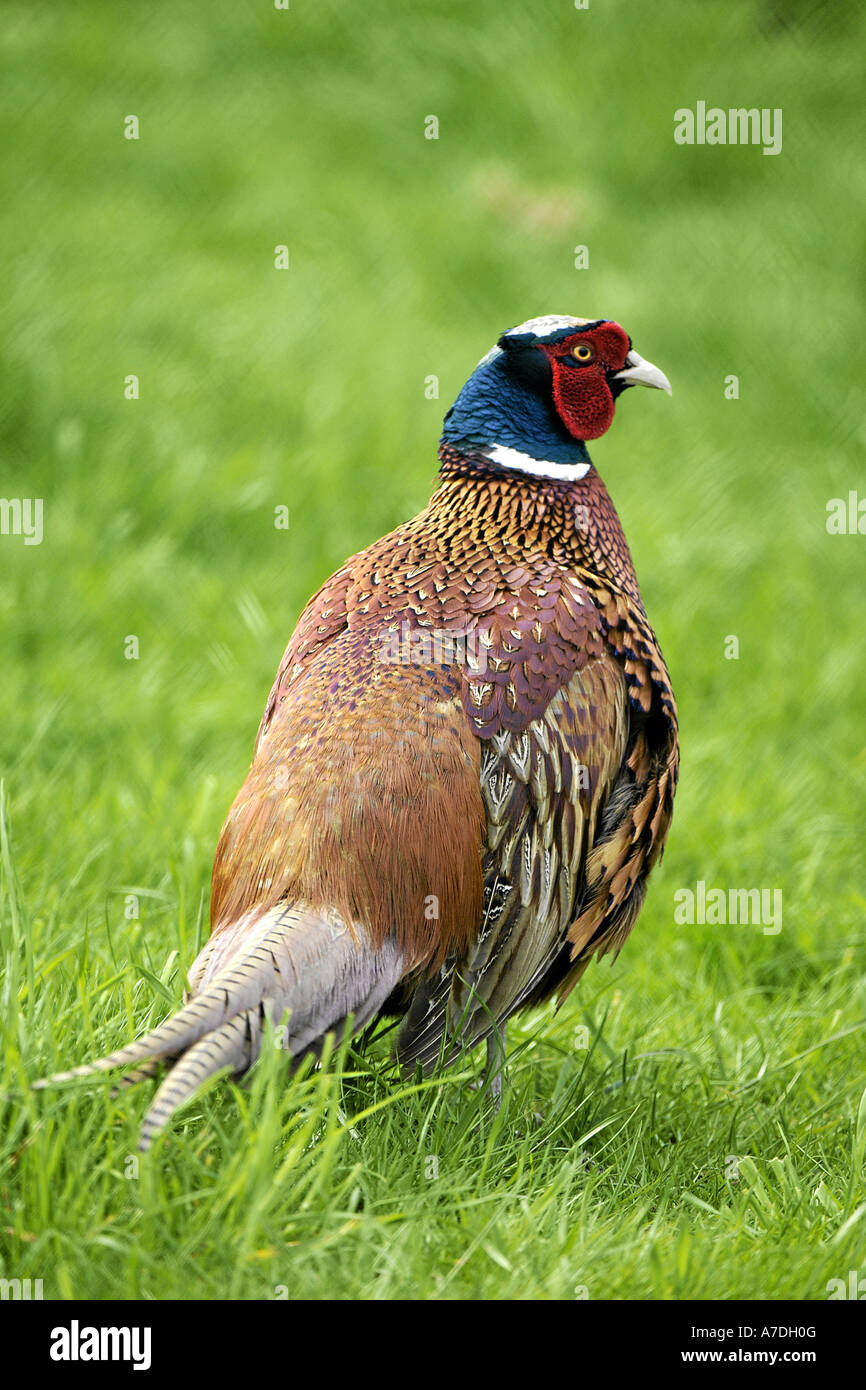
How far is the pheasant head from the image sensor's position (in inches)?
114

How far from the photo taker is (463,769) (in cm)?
252

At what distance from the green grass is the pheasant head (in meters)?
1.15

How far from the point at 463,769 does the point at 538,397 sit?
860 millimetres

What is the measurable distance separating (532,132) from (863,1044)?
710cm

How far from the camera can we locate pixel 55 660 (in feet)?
15.8

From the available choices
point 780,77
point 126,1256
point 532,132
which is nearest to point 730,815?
point 126,1256

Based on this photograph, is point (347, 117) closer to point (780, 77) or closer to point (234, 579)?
point (780, 77)
